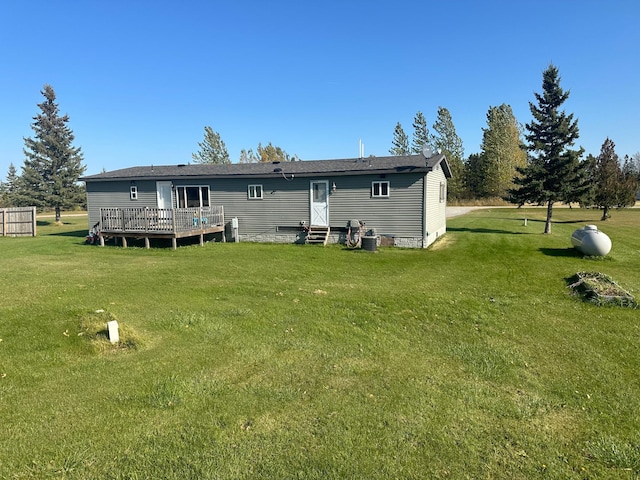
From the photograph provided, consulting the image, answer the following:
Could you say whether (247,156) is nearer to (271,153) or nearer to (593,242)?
(271,153)

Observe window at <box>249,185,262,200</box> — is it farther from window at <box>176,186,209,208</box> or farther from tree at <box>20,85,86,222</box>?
tree at <box>20,85,86,222</box>

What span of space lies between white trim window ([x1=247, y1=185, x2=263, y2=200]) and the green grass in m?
8.80

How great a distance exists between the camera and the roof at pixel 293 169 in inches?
599

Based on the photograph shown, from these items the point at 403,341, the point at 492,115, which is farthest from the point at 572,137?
the point at 492,115

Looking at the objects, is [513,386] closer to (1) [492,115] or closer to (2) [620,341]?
(2) [620,341]

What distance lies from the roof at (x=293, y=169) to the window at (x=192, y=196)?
728 millimetres

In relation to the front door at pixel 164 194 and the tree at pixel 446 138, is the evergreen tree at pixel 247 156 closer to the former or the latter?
the tree at pixel 446 138

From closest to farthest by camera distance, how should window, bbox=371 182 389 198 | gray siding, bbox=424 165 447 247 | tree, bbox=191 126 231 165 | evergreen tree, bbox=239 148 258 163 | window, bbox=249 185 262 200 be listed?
1. window, bbox=371 182 389 198
2. gray siding, bbox=424 165 447 247
3. window, bbox=249 185 262 200
4. tree, bbox=191 126 231 165
5. evergreen tree, bbox=239 148 258 163

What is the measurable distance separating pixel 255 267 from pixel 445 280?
518cm

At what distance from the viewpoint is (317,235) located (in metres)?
16.2

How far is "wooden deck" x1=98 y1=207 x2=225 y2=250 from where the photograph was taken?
14811mm

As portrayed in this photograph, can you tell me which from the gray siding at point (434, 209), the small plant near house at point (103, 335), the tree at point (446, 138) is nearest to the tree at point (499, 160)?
the tree at point (446, 138)

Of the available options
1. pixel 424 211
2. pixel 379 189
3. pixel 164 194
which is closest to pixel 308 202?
pixel 379 189

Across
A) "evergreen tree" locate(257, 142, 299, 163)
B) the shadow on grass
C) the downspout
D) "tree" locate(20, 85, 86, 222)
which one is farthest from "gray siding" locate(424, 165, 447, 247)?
"evergreen tree" locate(257, 142, 299, 163)
